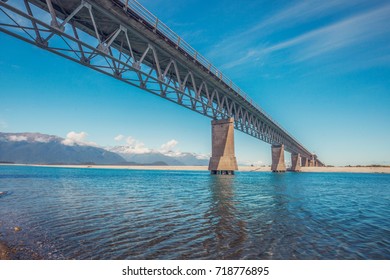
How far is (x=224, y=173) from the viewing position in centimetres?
4388

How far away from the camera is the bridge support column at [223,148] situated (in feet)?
139

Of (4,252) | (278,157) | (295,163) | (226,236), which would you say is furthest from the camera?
(295,163)

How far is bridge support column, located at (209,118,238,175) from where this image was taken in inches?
1670

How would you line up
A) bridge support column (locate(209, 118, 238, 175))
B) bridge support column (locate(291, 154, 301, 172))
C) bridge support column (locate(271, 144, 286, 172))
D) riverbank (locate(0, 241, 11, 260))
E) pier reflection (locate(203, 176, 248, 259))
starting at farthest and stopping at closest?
bridge support column (locate(291, 154, 301, 172)) < bridge support column (locate(271, 144, 286, 172)) < bridge support column (locate(209, 118, 238, 175)) < pier reflection (locate(203, 176, 248, 259)) < riverbank (locate(0, 241, 11, 260))

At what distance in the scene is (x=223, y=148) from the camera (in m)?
43.2

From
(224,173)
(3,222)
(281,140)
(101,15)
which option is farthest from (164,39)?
(281,140)

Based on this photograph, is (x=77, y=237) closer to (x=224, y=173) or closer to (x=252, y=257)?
(x=252, y=257)

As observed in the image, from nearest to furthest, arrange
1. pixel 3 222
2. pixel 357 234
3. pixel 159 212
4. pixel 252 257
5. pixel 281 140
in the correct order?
1. pixel 252 257
2. pixel 357 234
3. pixel 3 222
4. pixel 159 212
5. pixel 281 140

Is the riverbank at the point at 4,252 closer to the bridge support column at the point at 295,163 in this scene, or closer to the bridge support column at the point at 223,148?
the bridge support column at the point at 223,148

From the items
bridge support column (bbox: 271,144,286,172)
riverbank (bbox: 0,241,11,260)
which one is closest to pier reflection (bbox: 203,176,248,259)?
riverbank (bbox: 0,241,11,260)

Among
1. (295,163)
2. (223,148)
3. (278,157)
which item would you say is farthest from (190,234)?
(295,163)

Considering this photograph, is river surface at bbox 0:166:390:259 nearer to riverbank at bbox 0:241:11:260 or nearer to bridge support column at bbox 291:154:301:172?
riverbank at bbox 0:241:11:260

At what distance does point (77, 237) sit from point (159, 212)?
14.6 feet

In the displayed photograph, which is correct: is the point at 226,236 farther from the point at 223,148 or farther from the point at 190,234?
the point at 223,148
